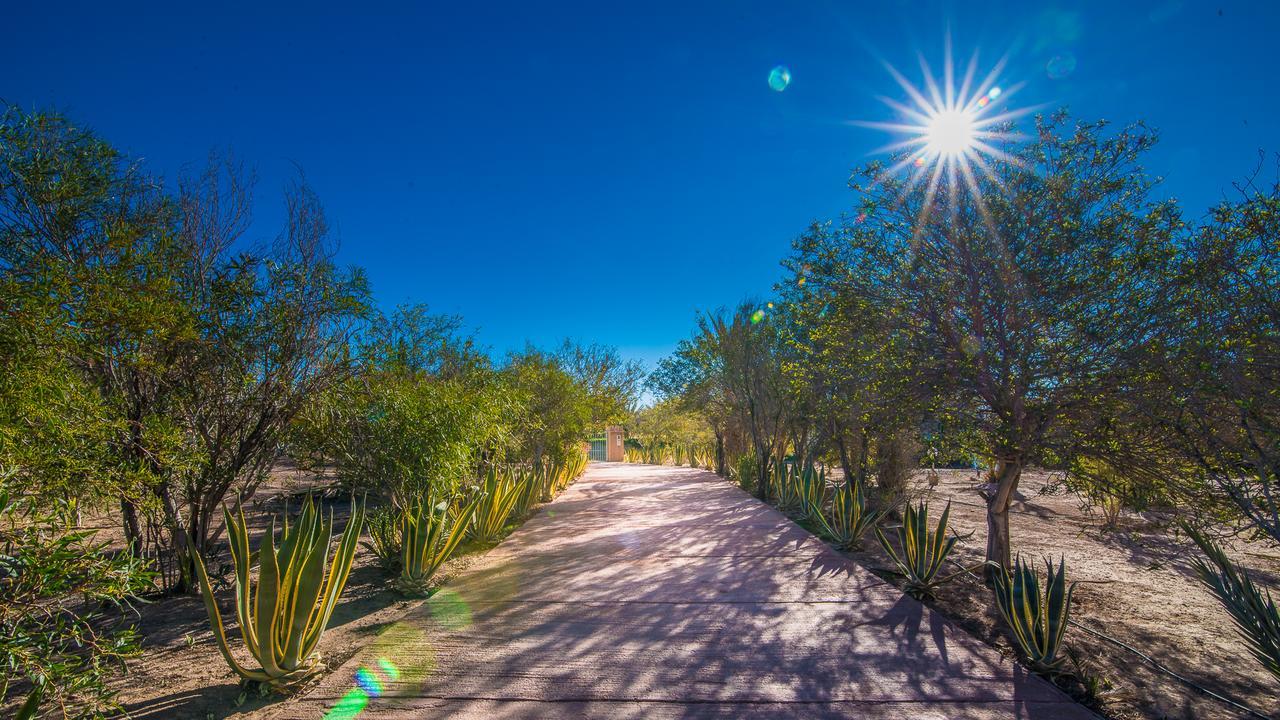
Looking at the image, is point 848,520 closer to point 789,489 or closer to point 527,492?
point 789,489

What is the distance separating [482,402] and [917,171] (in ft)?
18.6

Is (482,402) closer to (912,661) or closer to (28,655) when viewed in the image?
(28,655)

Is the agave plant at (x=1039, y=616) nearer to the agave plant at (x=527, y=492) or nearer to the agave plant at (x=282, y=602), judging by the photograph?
the agave plant at (x=282, y=602)

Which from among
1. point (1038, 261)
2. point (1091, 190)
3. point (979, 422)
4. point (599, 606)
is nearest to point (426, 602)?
point (599, 606)

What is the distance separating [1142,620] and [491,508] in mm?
6849

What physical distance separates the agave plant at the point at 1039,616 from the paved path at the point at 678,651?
7.8 inches

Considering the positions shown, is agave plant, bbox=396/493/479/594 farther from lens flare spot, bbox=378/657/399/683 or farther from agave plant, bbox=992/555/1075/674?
agave plant, bbox=992/555/1075/674

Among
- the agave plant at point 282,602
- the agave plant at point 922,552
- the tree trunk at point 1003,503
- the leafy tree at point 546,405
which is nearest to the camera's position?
the agave plant at point 282,602

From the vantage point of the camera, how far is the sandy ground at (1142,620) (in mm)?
3021

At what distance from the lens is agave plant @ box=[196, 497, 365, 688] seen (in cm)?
261

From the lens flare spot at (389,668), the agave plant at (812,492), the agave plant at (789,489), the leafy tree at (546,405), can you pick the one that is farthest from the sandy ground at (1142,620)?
the leafy tree at (546,405)

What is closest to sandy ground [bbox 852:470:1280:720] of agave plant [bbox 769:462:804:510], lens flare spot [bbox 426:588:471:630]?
agave plant [bbox 769:462:804:510]

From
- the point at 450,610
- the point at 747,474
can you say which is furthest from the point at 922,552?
the point at 747,474

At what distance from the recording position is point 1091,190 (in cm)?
421
